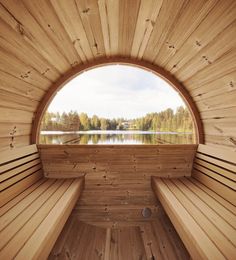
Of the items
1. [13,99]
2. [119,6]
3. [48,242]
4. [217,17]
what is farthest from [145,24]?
[48,242]

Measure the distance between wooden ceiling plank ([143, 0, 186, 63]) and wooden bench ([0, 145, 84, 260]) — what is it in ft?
6.74

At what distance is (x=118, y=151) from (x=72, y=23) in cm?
180

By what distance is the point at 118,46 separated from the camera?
2.46 meters

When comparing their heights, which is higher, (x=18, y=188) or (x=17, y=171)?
(x=17, y=171)

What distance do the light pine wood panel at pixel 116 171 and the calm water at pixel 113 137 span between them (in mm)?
156

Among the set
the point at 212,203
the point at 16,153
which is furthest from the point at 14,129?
the point at 212,203

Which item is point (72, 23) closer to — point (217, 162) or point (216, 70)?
point (216, 70)

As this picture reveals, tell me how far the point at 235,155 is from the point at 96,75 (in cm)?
246

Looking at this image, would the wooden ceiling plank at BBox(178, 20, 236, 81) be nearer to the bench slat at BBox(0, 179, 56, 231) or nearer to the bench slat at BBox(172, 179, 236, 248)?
the bench slat at BBox(172, 179, 236, 248)

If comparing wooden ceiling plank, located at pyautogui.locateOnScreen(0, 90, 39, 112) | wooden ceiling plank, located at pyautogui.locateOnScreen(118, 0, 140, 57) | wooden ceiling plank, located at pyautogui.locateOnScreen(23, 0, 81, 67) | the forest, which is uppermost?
wooden ceiling plank, located at pyautogui.locateOnScreen(118, 0, 140, 57)

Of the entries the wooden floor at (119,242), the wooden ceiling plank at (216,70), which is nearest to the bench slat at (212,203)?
the wooden floor at (119,242)

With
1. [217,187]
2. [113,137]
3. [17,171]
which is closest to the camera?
[17,171]

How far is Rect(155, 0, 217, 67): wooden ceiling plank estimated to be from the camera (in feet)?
4.70

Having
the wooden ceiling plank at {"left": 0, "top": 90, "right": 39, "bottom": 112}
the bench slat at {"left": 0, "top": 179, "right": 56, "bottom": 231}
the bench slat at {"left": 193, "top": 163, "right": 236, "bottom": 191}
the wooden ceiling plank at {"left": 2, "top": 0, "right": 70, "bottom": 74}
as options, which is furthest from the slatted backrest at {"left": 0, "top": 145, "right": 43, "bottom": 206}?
the bench slat at {"left": 193, "top": 163, "right": 236, "bottom": 191}
